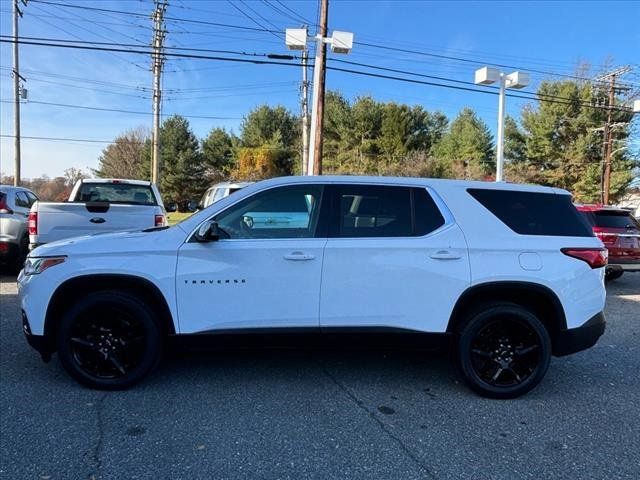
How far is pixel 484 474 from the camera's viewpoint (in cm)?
291

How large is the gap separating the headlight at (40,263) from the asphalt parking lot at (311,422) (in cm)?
96

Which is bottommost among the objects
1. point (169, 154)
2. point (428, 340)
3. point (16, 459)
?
point (16, 459)

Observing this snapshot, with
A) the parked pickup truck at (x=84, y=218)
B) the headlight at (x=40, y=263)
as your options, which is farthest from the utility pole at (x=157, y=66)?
the headlight at (x=40, y=263)

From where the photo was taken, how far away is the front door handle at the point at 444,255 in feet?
12.8

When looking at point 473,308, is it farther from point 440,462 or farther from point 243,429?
point 243,429

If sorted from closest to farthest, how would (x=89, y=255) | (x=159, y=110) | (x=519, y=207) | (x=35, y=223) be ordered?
(x=89, y=255)
(x=519, y=207)
(x=35, y=223)
(x=159, y=110)

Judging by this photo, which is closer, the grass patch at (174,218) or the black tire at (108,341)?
the black tire at (108,341)

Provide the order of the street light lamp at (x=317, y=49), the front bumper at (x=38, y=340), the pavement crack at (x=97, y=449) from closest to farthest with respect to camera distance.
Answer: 1. the pavement crack at (x=97, y=449)
2. the front bumper at (x=38, y=340)
3. the street light lamp at (x=317, y=49)

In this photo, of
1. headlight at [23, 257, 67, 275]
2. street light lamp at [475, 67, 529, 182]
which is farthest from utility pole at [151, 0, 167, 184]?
headlight at [23, 257, 67, 275]

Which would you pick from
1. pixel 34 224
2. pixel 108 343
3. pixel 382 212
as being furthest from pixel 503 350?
pixel 34 224

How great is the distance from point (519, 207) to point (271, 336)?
231 cm

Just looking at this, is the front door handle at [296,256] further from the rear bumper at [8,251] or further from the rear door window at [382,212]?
the rear bumper at [8,251]

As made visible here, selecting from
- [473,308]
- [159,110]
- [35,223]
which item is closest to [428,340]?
[473,308]

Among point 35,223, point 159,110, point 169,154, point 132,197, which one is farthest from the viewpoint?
A: point 169,154
